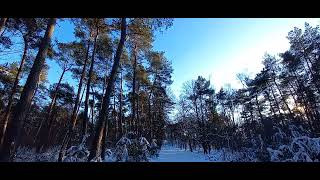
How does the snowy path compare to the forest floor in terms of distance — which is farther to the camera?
the snowy path

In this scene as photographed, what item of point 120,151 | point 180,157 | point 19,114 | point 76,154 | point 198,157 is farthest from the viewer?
point 198,157

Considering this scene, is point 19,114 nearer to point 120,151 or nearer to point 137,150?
point 120,151

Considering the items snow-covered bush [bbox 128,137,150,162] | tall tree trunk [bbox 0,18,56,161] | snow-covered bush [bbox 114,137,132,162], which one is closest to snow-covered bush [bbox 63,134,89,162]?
snow-covered bush [bbox 114,137,132,162]

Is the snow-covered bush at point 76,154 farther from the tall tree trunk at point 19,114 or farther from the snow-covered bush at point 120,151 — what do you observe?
the tall tree trunk at point 19,114

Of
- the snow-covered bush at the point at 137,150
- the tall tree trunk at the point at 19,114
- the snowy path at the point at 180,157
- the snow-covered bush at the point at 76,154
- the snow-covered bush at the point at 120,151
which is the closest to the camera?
the tall tree trunk at the point at 19,114

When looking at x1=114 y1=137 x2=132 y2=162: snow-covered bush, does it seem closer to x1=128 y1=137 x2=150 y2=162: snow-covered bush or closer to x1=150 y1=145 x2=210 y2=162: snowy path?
x1=128 y1=137 x2=150 y2=162: snow-covered bush

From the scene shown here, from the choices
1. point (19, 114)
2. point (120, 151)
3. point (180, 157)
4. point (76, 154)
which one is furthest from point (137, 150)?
point (180, 157)

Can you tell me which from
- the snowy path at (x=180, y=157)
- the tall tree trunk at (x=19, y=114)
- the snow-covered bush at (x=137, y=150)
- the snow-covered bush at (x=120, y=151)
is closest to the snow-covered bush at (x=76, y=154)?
the snow-covered bush at (x=120, y=151)

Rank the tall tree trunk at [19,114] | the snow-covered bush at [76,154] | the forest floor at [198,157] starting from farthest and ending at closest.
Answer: the forest floor at [198,157] < the snow-covered bush at [76,154] < the tall tree trunk at [19,114]

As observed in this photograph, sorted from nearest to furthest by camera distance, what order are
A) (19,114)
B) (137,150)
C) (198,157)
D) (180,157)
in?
(19,114), (137,150), (180,157), (198,157)

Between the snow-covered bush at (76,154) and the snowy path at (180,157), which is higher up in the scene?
the snowy path at (180,157)

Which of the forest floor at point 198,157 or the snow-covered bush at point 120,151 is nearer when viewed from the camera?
the snow-covered bush at point 120,151
